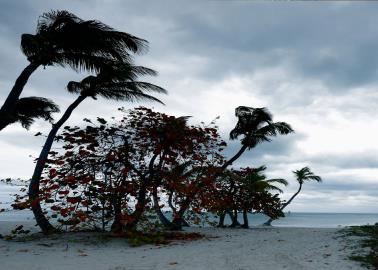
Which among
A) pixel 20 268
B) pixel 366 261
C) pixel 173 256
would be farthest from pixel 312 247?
pixel 20 268

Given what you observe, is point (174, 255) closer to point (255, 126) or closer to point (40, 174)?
point (40, 174)

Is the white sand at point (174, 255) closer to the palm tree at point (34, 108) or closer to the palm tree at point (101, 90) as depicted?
the palm tree at point (101, 90)

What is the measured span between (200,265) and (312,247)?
4461 mm

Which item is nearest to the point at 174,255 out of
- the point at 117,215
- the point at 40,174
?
the point at 117,215

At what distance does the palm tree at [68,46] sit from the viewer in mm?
13562

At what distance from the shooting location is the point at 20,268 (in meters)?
8.73

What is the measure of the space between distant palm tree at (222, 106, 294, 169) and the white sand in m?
10.0

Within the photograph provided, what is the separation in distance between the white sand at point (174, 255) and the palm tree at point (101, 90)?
201 cm

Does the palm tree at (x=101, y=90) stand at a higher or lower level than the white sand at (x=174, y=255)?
higher

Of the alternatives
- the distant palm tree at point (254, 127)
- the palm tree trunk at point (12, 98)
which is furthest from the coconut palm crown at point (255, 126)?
the palm tree trunk at point (12, 98)

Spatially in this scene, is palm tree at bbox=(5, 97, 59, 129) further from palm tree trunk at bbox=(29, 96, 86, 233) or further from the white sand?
the white sand

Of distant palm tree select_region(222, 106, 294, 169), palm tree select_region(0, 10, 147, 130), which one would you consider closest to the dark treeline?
palm tree select_region(0, 10, 147, 130)

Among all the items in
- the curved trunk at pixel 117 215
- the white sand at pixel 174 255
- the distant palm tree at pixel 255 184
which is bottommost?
the white sand at pixel 174 255

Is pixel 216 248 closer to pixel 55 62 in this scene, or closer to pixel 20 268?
pixel 20 268
